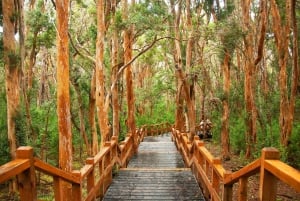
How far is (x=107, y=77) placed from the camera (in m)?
19.2

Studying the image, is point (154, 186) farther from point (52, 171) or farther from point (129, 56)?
point (129, 56)

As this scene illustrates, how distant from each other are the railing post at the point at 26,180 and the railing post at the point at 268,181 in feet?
7.26

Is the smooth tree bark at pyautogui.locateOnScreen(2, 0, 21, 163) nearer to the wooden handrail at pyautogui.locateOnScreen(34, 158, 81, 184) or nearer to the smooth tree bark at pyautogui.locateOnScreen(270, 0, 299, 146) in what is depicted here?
the wooden handrail at pyautogui.locateOnScreen(34, 158, 81, 184)

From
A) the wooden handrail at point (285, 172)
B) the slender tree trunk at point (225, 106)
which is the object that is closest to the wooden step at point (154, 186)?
the wooden handrail at point (285, 172)

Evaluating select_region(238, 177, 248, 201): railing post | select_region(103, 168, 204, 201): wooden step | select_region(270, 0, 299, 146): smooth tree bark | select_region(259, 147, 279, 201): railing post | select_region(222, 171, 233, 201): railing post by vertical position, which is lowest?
select_region(103, 168, 204, 201): wooden step

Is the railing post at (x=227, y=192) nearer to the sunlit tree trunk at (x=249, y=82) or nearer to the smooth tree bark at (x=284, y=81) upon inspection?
the smooth tree bark at (x=284, y=81)

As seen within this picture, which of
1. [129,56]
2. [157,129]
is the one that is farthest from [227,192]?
[157,129]

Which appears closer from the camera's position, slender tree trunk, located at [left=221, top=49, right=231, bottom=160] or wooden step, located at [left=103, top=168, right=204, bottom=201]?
wooden step, located at [left=103, top=168, right=204, bottom=201]

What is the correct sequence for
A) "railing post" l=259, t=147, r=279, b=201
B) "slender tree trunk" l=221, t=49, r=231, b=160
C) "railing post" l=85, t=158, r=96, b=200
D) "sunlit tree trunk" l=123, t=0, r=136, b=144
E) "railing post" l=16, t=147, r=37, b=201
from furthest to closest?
1. "slender tree trunk" l=221, t=49, r=231, b=160
2. "sunlit tree trunk" l=123, t=0, r=136, b=144
3. "railing post" l=85, t=158, r=96, b=200
4. "railing post" l=259, t=147, r=279, b=201
5. "railing post" l=16, t=147, r=37, b=201

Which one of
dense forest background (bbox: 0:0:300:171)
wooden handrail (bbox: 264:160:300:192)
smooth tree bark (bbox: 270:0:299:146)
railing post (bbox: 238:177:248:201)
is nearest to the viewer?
wooden handrail (bbox: 264:160:300:192)

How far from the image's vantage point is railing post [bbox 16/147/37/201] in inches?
133

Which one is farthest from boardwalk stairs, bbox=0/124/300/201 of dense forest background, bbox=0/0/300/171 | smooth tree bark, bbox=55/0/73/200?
dense forest background, bbox=0/0/300/171

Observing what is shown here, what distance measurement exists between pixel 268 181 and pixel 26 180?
2.33 metres

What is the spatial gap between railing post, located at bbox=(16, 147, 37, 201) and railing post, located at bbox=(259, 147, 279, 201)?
7.26ft
